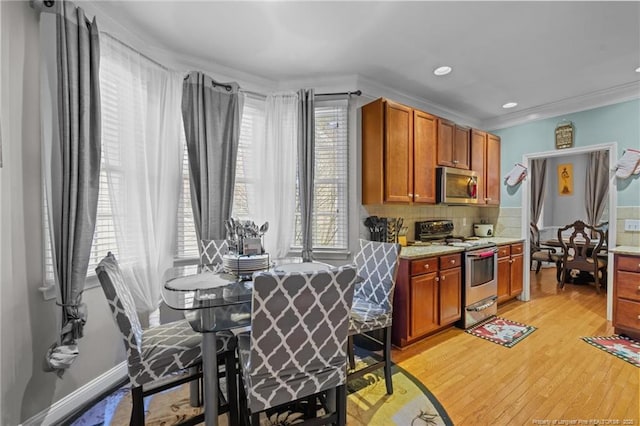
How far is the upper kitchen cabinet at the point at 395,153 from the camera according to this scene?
114 inches

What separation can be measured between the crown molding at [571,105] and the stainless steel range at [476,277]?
2.04m

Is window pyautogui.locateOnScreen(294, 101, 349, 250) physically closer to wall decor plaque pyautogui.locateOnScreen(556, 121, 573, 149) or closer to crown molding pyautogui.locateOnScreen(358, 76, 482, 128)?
crown molding pyautogui.locateOnScreen(358, 76, 482, 128)

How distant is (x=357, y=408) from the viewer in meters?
1.88

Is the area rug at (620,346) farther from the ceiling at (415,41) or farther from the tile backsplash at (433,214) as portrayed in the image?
the ceiling at (415,41)

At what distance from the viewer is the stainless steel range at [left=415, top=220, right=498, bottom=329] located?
3.06 meters

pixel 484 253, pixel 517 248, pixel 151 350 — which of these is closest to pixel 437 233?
pixel 484 253

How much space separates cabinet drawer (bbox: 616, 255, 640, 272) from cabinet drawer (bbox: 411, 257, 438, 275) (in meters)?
1.97

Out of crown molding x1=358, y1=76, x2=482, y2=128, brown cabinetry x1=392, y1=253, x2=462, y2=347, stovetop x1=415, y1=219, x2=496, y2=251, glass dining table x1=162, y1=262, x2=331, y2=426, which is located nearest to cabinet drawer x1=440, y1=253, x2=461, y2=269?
brown cabinetry x1=392, y1=253, x2=462, y2=347

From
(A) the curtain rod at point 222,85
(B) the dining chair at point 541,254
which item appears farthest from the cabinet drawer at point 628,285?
(A) the curtain rod at point 222,85

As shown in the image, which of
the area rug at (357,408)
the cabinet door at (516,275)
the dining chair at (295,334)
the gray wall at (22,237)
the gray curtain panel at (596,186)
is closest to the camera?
the dining chair at (295,334)

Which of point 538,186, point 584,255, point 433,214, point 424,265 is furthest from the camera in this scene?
→ point 538,186

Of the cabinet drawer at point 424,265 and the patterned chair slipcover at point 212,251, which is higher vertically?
the patterned chair slipcover at point 212,251

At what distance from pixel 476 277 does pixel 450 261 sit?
489 mm

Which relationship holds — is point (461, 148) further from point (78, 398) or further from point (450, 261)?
point (78, 398)
